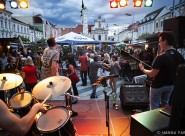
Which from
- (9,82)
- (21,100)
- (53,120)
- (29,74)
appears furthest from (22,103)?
(29,74)

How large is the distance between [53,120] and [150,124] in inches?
61.8

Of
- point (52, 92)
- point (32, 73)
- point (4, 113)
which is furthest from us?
point (32, 73)

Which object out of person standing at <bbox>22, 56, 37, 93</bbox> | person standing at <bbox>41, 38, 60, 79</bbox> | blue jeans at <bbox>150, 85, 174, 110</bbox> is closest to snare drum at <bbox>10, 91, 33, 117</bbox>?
person standing at <bbox>41, 38, 60, 79</bbox>

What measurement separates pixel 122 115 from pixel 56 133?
10.8 feet

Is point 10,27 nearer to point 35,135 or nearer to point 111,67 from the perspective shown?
point 111,67

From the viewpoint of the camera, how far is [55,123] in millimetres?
2555

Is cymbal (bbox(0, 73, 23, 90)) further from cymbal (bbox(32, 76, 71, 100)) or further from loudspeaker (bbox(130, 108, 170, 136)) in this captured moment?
loudspeaker (bbox(130, 108, 170, 136))

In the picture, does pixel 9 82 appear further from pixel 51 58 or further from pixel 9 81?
pixel 51 58

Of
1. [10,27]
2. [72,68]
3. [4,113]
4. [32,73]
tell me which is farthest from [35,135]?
[10,27]

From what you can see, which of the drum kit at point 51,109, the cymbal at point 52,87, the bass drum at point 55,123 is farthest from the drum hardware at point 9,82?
the bass drum at point 55,123

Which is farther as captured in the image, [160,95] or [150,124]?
[160,95]

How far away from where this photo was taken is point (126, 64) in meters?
11.5

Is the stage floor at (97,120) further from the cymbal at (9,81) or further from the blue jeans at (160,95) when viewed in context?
the cymbal at (9,81)

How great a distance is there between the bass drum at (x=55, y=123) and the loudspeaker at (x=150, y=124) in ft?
3.75
